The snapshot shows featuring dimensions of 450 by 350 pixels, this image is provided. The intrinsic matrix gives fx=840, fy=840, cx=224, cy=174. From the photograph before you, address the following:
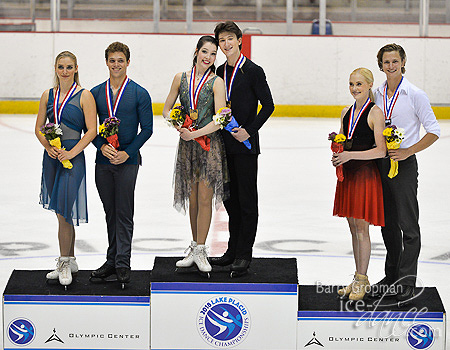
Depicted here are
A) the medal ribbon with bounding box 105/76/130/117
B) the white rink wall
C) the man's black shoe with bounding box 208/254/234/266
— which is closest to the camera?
the medal ribbon with bounding box 105/76/130/117

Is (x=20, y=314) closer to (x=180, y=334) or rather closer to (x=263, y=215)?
(x=180, y=334)

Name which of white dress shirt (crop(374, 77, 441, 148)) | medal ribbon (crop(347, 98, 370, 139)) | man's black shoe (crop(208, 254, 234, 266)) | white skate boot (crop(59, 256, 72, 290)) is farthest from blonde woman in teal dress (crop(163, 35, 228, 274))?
white dress shirt (crop(374, 77, 441, 148))

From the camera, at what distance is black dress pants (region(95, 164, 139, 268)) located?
4590mm

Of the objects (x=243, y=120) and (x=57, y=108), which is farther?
(x=243, y=120)

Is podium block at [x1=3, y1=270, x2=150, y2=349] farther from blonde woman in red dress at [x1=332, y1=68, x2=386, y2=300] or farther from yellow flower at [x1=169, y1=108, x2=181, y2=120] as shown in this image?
blonde woman in red dress at [x1=332, y1=68, x2=386, y2=300]

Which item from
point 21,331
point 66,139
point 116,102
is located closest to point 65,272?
point 21,331

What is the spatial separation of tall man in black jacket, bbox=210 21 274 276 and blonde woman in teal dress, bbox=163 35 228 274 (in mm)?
76

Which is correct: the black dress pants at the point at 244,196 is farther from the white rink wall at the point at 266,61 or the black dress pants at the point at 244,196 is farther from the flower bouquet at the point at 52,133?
the white rink wall at the point at 266,61

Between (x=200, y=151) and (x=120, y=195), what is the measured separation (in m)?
0.50

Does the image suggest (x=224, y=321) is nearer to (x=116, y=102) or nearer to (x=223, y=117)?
(x=223, y=117)

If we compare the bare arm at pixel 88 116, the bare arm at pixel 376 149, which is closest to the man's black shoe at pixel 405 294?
the bare arm at pixel 376 149

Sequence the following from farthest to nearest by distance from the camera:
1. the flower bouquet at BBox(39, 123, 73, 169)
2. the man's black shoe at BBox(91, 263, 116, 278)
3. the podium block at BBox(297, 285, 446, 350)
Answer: the man's black shoe at BBox(91, 263, 116, 278)
the flower bouquet at BBox(39, 123, 73, 169)
the podium block at BBox(297, 285, 446, 350)

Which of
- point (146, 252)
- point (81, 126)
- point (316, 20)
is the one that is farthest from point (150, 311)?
point (316, 20)

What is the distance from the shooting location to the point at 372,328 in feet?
14.2
